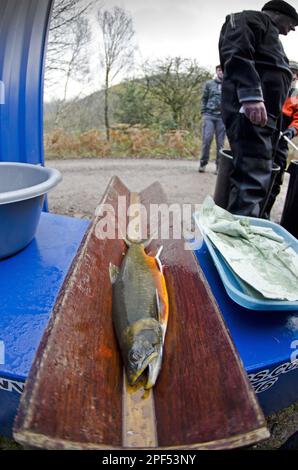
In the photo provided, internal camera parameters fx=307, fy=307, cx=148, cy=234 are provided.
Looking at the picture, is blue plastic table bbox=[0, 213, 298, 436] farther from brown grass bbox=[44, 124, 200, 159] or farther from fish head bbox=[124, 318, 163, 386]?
brown grass bbox=[44, 124, 200, 159]

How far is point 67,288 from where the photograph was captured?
101 centimetres

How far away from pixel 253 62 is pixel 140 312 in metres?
2.13

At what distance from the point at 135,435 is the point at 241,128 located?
88.7 inches

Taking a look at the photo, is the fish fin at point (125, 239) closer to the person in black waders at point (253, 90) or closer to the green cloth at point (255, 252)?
the green cloth at point (255, 252)

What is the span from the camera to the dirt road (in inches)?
187

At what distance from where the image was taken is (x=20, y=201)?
1.26 metres

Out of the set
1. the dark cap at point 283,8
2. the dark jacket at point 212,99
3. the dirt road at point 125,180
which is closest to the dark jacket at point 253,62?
the dark cap at point 283,8

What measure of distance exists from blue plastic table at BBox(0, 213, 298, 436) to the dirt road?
287cm

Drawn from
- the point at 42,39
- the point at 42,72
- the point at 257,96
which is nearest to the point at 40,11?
the point at 42,39

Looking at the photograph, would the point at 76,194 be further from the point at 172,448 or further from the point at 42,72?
the point at 172,448

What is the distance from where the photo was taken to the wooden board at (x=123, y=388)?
667mm

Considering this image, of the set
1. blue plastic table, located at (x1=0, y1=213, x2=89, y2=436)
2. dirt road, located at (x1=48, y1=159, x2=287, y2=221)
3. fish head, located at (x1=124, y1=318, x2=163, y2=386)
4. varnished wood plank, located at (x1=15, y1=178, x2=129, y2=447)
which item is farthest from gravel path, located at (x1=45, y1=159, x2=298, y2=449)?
fish head, located at (x1=124, y1=318, x2=163, y2=386)

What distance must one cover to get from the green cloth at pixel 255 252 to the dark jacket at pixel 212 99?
533 cm

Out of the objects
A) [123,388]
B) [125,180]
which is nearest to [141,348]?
[123,388]
